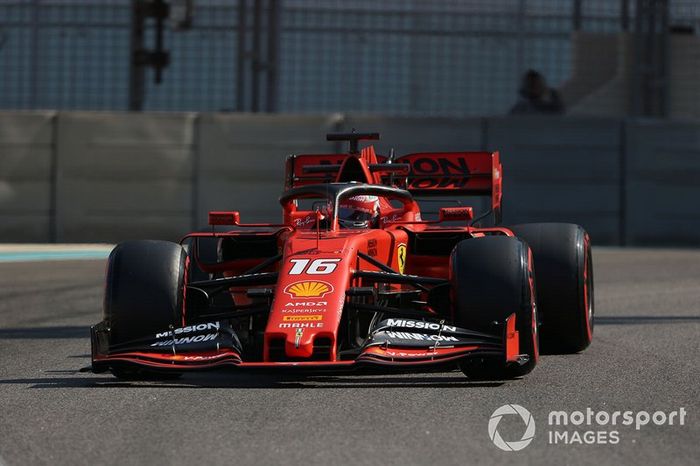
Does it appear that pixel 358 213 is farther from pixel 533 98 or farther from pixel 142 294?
pixel 533 98

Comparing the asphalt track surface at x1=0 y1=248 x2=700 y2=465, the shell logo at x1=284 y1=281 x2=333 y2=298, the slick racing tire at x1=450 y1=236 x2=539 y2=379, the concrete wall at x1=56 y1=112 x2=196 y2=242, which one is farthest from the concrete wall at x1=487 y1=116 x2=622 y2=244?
the shell logo at x1=284 y1=281 x2=333 y2=298

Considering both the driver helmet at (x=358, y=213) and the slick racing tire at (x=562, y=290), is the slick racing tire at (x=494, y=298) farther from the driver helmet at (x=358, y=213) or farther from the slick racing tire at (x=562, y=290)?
the driver helmet at (x=358, y=213)

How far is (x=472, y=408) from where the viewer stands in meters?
5.89

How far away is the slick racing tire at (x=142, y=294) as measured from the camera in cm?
704

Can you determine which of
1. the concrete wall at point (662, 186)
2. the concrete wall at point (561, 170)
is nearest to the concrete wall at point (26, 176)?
the concrete wall at point (561, 170)

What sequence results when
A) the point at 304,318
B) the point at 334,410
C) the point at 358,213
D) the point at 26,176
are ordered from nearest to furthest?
1. the point at 334,410
2. the point at 304,318
3. the point at 358,213
4. the point at 26,176

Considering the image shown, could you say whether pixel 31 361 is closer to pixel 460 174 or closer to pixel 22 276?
pixel 460 174

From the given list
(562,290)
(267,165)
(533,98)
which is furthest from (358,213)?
(533,98)

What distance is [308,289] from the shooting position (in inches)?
268

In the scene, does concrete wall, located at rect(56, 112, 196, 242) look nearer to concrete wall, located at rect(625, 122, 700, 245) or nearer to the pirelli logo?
concrete wall, located at rect(625, 122, 700, 245)

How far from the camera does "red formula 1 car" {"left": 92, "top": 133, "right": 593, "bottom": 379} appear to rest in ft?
21.5

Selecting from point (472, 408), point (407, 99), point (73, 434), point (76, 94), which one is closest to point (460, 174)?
point (472, 408)

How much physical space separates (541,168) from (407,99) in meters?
2.36

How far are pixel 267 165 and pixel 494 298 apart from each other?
35.9 feet
